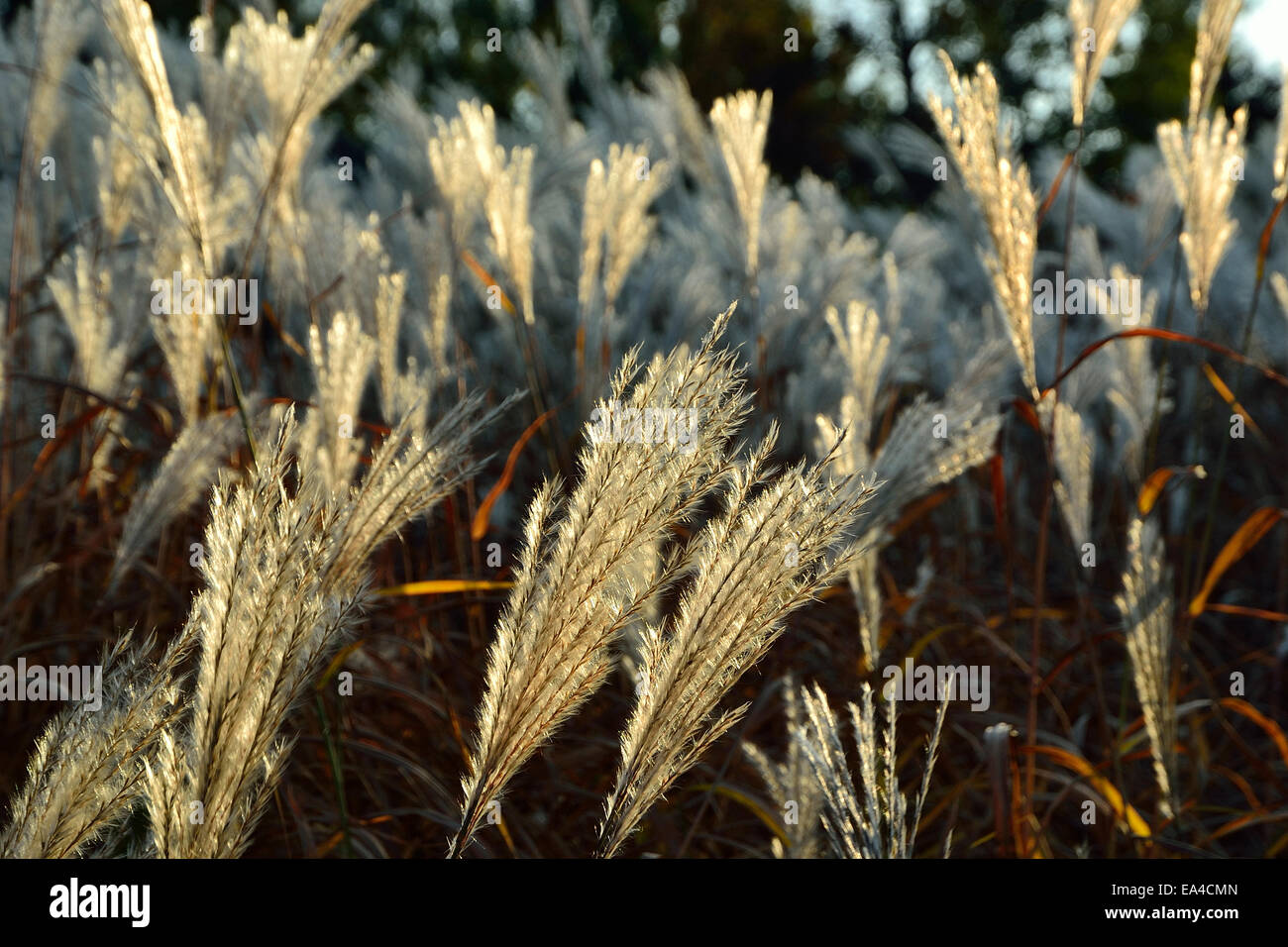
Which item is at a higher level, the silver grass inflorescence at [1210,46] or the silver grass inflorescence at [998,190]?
the silver grass inflorescence at [1210,46]

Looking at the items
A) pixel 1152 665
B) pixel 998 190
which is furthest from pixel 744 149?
pixel 1152 665

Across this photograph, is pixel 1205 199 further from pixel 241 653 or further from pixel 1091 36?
pixel 241 653

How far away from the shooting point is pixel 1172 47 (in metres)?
26.5

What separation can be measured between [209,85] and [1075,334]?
13.6ft

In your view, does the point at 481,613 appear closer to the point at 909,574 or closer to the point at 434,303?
the point at 434,303

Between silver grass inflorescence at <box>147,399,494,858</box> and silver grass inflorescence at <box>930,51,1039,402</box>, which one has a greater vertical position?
silver grass inflorescence at <box>930,51,1039,402</box>

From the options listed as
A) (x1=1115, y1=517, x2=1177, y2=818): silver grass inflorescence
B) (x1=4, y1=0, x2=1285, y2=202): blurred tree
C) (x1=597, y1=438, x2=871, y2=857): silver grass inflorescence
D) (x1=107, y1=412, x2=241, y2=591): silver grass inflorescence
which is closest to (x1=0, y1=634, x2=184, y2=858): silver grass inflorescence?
(x1=597, y1=438, x2=871, y2=857): silver grass inflorescence

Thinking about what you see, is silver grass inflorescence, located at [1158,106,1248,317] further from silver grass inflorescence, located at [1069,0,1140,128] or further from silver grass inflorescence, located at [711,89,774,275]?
silver grass inflorescence, located at [711,89,774,275]

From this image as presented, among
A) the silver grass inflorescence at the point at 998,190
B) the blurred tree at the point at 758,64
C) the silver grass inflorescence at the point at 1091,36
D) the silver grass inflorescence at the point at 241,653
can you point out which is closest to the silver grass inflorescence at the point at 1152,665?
the silver grass inflorescence at the point at 998,190

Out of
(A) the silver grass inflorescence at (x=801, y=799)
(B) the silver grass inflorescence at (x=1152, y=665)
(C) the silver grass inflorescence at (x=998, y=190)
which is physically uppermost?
(C) the silver grass inflorescence at (x=998, y=190)

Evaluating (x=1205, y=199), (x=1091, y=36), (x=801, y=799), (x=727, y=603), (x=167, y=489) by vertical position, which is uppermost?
(x=1091, y=36)

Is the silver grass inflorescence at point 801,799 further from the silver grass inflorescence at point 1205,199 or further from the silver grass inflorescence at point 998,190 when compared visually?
the silver grass inflorescence at point 1205,199

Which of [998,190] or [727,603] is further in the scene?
[998,190]

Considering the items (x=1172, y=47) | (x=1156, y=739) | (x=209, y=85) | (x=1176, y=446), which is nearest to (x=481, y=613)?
(x=209, y=85)
